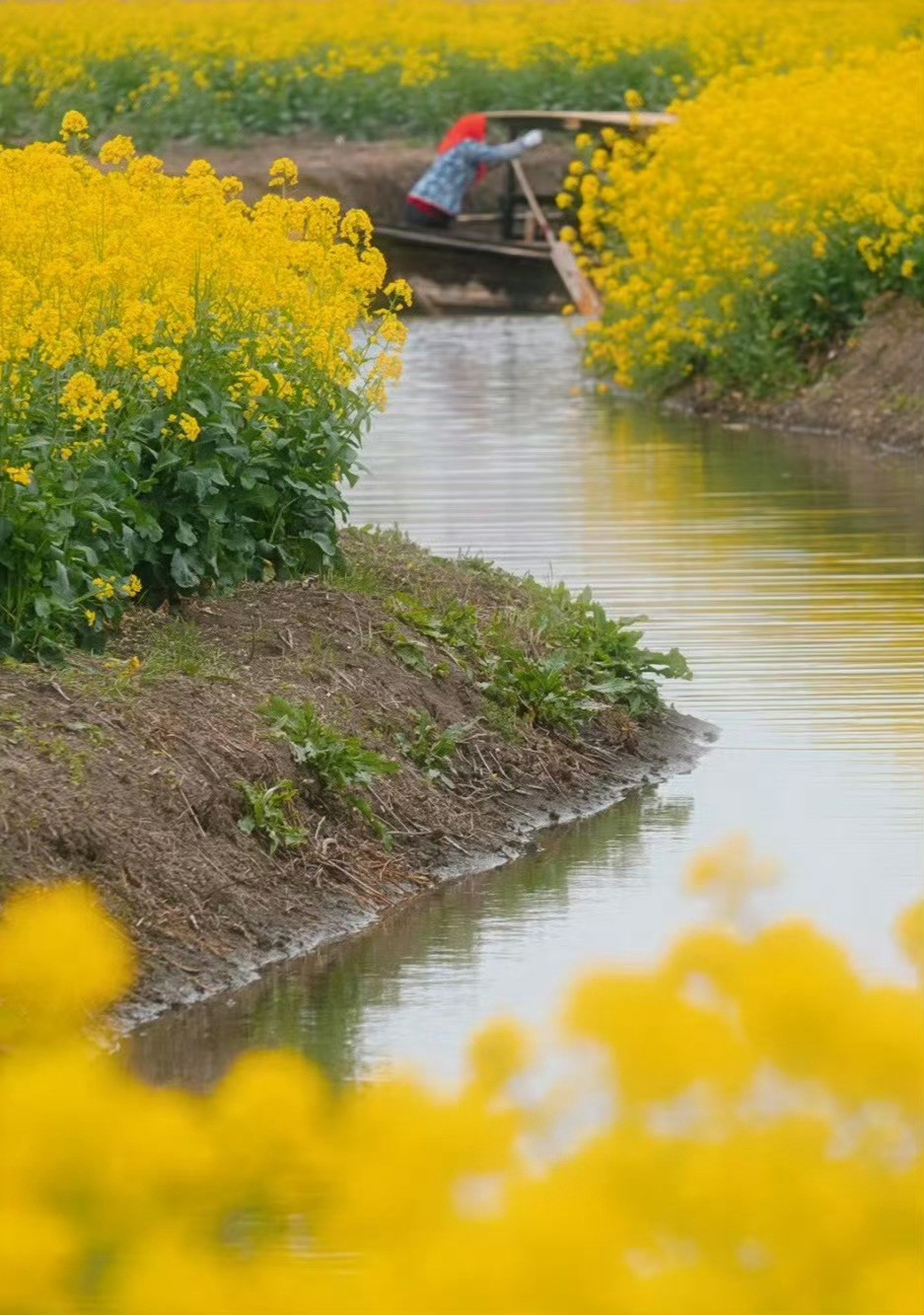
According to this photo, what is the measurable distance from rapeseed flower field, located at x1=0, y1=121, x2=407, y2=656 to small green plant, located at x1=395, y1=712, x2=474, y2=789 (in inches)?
35.3

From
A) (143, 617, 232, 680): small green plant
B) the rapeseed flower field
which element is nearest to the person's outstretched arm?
the rapeseed flower field

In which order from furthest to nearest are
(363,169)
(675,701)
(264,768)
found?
(363,169)
(675,701)
(264,768)

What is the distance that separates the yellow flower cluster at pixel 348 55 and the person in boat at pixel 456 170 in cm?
622

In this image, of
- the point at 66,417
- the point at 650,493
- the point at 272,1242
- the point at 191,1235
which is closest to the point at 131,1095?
the point at 191,1235

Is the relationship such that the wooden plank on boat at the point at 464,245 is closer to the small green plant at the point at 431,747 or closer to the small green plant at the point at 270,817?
the small green plant at the point at 431,747

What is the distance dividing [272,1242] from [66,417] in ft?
14.4

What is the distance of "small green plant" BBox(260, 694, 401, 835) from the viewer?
8875mm

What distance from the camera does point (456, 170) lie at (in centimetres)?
3306

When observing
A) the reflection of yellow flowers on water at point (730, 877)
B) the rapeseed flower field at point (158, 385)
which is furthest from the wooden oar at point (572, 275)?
the reflection of yellow flowers on water at point (730, 877)

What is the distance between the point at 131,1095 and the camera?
2859 mm

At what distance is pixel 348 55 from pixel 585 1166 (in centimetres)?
4177

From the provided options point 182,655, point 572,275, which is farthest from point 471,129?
point 182,655

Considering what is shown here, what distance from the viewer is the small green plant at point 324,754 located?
8875 millimetres

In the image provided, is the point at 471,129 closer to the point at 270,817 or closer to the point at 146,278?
the point at 146,278
